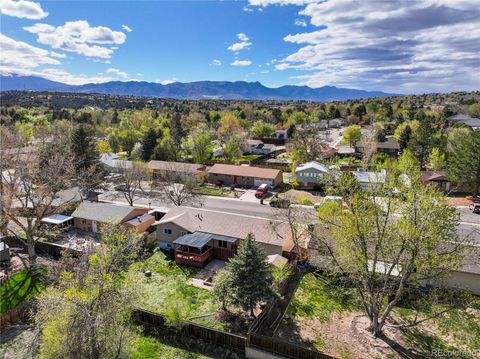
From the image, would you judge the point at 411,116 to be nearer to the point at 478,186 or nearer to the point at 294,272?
the point at 478,186

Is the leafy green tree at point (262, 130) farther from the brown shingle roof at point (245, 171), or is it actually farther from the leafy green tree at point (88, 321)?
the leafy green tree at point (88, 321)

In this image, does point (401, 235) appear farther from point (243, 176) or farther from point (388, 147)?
point (388, 147)

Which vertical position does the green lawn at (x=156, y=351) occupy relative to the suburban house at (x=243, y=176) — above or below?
below

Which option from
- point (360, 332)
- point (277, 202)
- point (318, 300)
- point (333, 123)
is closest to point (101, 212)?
point (277, 202)

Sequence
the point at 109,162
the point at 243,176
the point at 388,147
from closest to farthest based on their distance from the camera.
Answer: the point at 243,176 < the point at 109,162 < the point at 388,147

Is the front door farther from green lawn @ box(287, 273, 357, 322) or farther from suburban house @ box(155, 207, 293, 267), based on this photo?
green lawn @ box(287, 273, 357, 322)

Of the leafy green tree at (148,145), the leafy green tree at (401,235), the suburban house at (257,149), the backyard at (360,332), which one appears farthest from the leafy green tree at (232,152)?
the leafy green tree at (401,235)

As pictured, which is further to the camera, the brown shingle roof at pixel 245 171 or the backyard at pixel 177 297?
the brown shingle roof at pixel 245 171

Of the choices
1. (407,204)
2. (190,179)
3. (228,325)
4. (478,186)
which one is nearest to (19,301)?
(228,325)
